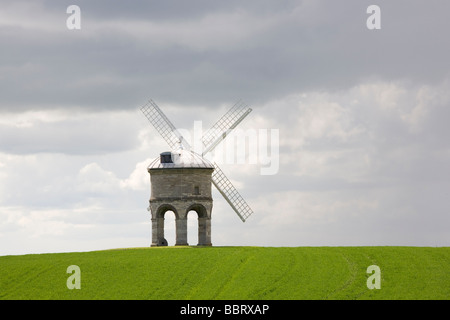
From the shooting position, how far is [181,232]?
2753 inches

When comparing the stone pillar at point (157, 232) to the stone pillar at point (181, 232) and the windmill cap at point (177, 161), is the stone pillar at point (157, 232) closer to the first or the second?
the stone pillar at point (181, 232)

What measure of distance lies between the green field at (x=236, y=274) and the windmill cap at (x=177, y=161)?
7.75 metres

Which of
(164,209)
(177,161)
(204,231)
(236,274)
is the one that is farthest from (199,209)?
(236,274)

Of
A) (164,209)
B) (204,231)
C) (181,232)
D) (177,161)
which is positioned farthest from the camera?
(204,231)

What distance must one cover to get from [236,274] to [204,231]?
17472 millimetres

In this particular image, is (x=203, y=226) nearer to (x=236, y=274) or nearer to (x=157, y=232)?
(x=157, y=232)

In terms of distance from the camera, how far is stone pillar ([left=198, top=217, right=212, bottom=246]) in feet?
233

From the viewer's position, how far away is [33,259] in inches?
2479

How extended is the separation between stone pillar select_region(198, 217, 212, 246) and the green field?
6.52 m

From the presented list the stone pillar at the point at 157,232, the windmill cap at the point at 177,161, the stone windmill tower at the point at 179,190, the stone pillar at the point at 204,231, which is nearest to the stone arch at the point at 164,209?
the stone windmill tower at the point at 179,190

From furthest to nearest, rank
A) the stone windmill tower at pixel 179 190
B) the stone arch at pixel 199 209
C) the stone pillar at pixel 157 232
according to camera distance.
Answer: the stone pillar at pixel 157 232 → the stone arch at pixel 199 209 → the stone windmill tower at pixel 179 190

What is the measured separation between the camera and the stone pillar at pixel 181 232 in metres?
69.7
